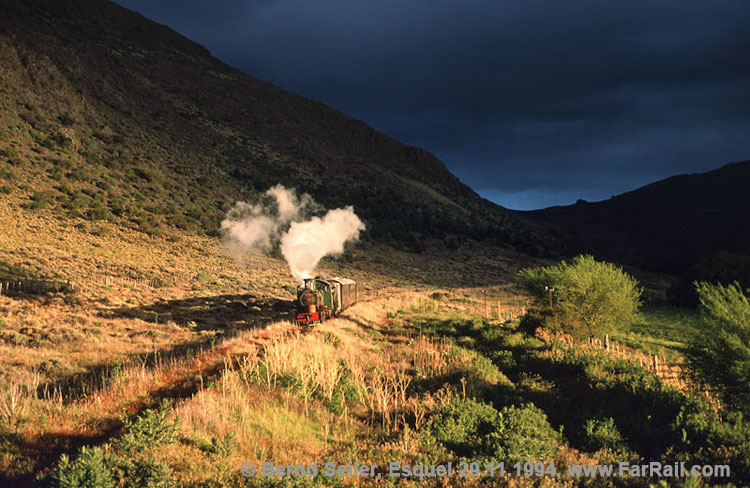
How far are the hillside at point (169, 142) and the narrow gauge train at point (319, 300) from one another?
31.7 metres

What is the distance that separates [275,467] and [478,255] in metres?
74.4

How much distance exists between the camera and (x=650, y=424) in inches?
415

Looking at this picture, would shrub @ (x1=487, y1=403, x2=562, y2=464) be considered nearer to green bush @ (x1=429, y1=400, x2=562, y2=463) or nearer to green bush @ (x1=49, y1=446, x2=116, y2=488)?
green bush @ (x1=429, y1=400, x2=562, y2=463)

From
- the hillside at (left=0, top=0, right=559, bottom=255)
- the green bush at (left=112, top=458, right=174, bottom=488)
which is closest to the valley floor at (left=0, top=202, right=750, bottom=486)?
the green bush at (left=112, top=458, right=174, bottom=488)

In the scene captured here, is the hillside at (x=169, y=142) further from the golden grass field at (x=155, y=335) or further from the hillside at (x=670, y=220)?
the hillside at (x=670, y=220)

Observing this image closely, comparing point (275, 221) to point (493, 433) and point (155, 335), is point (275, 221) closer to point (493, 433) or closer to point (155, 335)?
point (155, 335)

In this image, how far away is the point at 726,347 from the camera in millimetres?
11500

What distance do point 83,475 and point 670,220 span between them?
18224 cm

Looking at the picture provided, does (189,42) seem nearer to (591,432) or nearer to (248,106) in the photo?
(248,106)

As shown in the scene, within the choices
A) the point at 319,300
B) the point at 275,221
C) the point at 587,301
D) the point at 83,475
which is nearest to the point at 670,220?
the point at 275,221

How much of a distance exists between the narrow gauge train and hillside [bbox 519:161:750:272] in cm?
10389

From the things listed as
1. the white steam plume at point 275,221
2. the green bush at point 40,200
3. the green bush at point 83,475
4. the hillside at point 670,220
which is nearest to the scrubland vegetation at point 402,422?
the green bush at point 83,475

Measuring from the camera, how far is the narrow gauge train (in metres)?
20.9

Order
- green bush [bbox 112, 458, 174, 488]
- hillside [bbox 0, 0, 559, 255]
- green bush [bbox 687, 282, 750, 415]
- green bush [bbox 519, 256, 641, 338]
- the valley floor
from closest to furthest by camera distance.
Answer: green bush [bbox 112, 458, 174, 488], the valley floor, green bush [bbox 687, 282, 750, 415], green bush [bbox 519, 256, 641, 338], hillside [bbox 0, 0, 559, 255]
